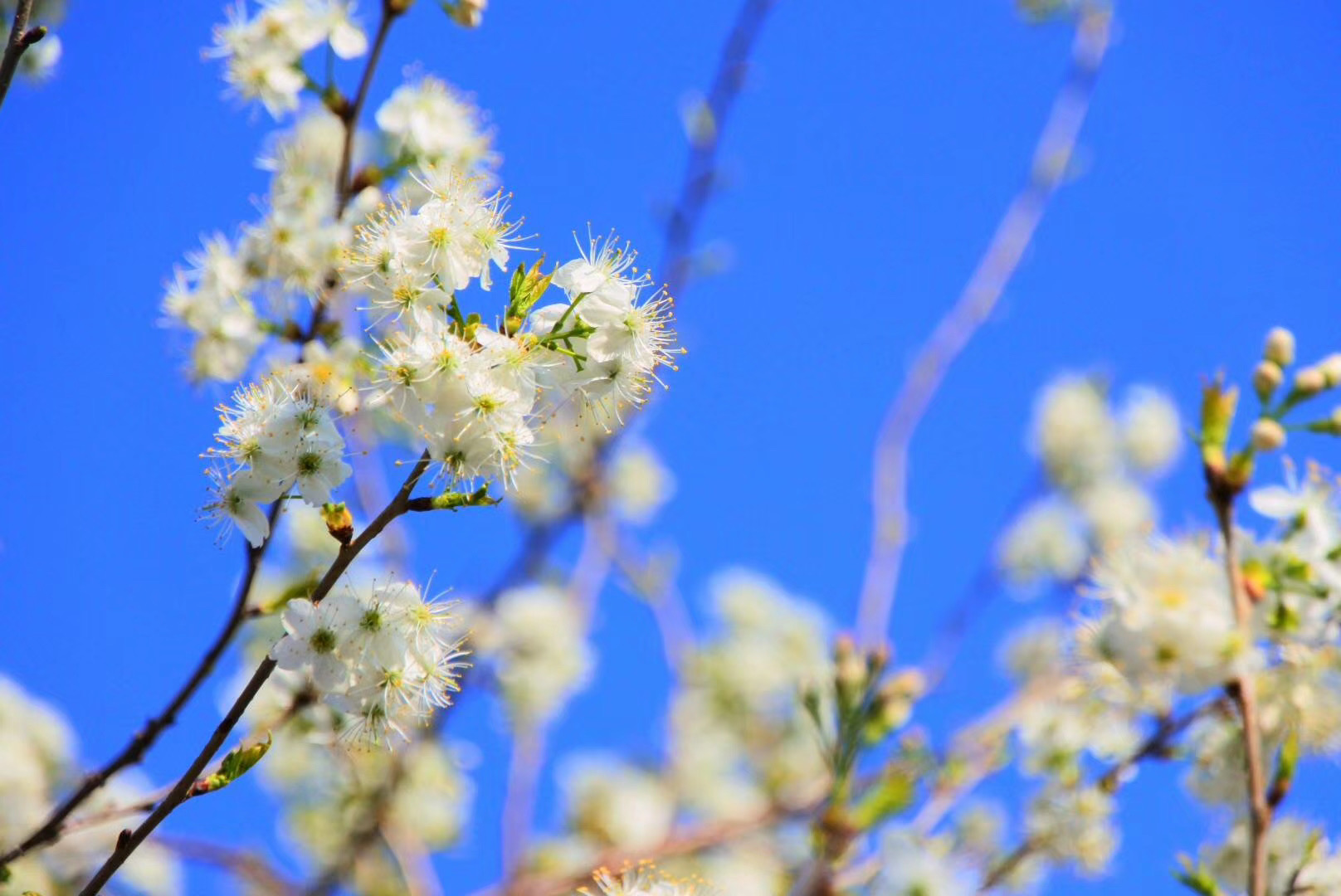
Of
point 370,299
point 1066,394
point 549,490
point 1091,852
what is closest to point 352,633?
point 370,299

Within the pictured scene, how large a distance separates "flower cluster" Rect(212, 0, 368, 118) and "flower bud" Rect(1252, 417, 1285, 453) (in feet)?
7.68

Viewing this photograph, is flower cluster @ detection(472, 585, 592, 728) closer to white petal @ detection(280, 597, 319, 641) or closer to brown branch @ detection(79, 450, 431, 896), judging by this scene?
white petal @ detection(280, 597, 319, 641)

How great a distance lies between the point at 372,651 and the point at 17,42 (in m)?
0.99

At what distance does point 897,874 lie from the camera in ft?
7.00

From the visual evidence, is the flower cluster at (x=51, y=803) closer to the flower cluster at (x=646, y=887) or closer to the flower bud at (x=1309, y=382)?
the flower cluster at (x=646, y=887)

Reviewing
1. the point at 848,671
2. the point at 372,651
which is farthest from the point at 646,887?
the point at 372,651

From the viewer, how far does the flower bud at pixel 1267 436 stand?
174cm

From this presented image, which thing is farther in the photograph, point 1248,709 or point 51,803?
point 51,803

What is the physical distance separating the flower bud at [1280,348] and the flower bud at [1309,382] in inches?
1.2

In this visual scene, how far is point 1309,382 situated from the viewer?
6.08ft

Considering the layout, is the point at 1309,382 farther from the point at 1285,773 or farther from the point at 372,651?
the point at 372,651

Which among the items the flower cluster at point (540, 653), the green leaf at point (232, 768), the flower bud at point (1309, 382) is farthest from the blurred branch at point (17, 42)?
the flower cluster at point (540, 653)

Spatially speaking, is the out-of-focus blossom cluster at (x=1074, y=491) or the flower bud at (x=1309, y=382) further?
the out-of-focus blossom cluster at (x=1074, y=491)

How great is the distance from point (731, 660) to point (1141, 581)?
16.6 ft
